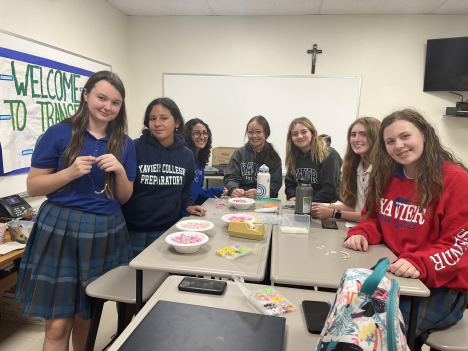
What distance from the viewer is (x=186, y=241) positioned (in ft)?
4.34

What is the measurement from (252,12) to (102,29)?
1768 mm

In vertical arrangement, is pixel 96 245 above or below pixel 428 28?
below

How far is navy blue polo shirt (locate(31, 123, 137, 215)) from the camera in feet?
4.78

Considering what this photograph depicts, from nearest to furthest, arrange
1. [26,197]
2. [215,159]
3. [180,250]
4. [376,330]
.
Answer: [376,330], [180,250], [26,197], [215,159]

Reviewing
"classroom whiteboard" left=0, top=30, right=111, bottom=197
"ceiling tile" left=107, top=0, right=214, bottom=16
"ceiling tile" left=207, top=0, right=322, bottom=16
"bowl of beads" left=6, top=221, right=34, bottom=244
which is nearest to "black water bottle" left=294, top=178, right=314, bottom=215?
"bowl of beads" left=6, top=221, right=34, bottom=244

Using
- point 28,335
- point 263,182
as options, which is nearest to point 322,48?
point 263,182

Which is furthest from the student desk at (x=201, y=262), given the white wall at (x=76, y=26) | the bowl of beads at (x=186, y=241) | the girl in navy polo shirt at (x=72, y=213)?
the white wall at (x=76, y=26)

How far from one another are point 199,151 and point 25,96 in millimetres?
1423

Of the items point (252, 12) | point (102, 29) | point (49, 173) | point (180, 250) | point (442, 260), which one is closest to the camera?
point (442, 260)

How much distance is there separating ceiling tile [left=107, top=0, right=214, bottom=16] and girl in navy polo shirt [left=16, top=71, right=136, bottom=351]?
251cm

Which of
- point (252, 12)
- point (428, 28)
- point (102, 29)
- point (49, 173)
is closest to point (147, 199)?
point (49, 173)

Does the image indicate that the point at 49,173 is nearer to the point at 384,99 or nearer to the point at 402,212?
the point at 402,212

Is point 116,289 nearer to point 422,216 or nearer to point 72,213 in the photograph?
point 72,213

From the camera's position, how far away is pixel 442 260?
3.71ft
